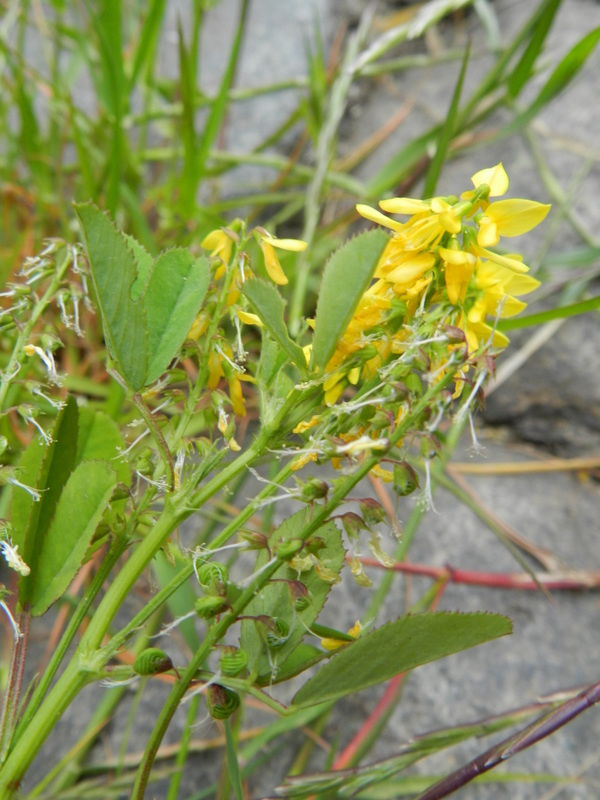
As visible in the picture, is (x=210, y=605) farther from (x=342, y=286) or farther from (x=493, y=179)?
(x=493, y=179)

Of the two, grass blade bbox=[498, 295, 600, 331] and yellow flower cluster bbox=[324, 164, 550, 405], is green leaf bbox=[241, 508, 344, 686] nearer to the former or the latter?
yellow flower cluster bbox=[324, 164, 550, 405]

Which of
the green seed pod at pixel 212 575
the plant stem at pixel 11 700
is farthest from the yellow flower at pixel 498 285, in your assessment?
the plant stem at pixel 11 700

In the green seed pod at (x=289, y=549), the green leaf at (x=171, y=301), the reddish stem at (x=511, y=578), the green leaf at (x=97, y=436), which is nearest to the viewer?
the green seed pod at (x=289, y=549)

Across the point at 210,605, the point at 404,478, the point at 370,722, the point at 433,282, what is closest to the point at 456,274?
the point at 433,282

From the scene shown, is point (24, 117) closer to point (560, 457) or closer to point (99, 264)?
point (99, 264)

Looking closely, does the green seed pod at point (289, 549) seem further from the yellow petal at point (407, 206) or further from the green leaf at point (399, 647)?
the yellow petal at point (407, 206)

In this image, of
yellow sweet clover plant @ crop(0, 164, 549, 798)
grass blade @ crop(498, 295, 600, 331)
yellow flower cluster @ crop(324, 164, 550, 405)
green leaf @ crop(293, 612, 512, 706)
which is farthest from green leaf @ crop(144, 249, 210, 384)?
grass blade @ crop(498, 295, 600, 331)
